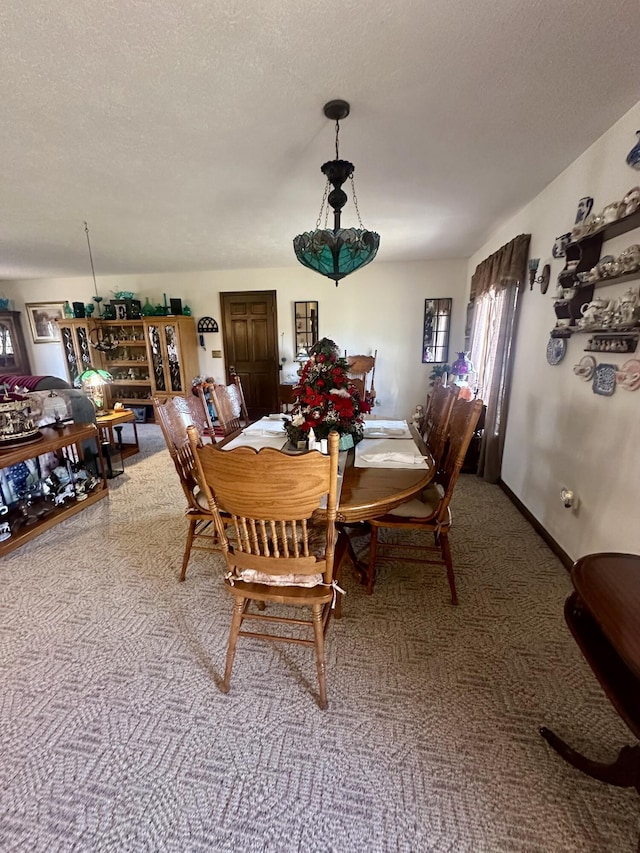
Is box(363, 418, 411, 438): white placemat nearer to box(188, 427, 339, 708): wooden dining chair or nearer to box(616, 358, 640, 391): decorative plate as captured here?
box(188, 427, 339, 708): wooden dining chair

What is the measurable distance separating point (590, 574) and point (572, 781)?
30.1 inches

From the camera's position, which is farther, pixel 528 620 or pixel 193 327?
pixel 193 327

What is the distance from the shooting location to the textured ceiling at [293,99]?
3.79 ft

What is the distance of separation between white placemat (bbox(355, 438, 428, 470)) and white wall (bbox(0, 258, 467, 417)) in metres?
3.29

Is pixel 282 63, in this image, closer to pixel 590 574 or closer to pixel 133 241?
pixel 590 574

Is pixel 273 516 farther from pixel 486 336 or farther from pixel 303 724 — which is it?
pixel 486 336

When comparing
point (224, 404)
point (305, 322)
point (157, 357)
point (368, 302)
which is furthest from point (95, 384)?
point (368, 302)

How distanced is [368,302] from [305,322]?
1020 mm

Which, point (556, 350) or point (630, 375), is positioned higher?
point (556, 350)

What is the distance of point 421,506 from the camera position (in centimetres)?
182

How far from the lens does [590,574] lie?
2.98 ft

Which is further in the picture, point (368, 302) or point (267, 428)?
point (368, 302)

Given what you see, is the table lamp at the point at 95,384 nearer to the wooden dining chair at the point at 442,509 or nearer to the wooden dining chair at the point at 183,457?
the wooden dining chair at the point at 183,457

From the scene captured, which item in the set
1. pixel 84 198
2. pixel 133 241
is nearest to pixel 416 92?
pixel 84 198
